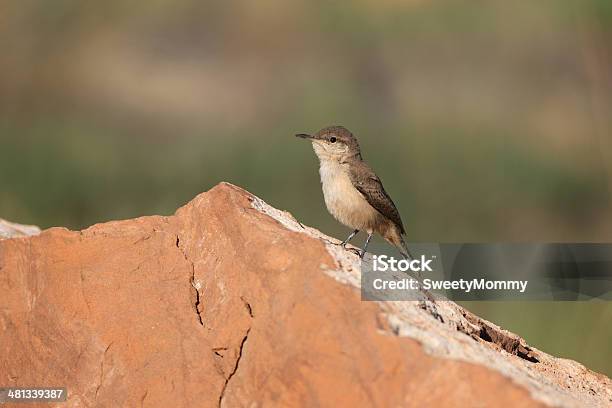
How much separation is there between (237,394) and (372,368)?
0.75 metres

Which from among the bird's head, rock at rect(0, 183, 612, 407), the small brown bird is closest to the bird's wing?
the small brown bird

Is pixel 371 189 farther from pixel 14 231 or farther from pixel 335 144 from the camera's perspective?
pixel 14 231

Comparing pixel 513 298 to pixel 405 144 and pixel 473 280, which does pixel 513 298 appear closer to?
pixel 473 280

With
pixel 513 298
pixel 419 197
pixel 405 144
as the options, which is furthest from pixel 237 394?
pixel 405 144

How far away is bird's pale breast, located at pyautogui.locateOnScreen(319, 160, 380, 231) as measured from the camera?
5.90 metres

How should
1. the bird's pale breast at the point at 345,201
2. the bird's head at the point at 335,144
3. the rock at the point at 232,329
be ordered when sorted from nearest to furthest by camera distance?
1. the rock at the point at 232,329
2. the bird's pale breast at the point at 345,201
3. the bird's head at the point at 335,144

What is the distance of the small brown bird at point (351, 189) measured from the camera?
5.92m

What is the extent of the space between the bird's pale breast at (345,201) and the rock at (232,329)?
0.73 meters

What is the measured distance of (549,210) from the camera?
11719mm

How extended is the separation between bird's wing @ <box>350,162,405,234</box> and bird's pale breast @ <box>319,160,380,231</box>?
0.10ft

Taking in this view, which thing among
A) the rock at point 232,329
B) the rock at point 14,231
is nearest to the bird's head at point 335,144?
the rock at point 232,329

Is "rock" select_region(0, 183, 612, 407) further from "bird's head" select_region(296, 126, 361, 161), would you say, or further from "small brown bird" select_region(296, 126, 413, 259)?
"bird's head" select_region(296, 126, 361, 161)

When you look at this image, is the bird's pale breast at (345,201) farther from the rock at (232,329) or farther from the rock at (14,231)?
the rock at (14,231)

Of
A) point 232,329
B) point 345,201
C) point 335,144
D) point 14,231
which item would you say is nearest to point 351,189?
point 345,201
